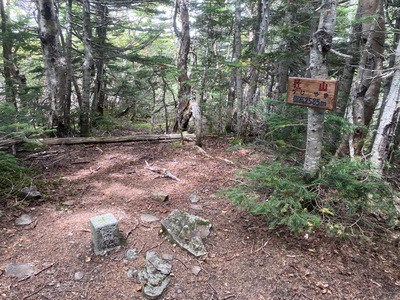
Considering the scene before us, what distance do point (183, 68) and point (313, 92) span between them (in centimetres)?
612

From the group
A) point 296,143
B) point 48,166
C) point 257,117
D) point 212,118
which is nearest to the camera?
point 296,143

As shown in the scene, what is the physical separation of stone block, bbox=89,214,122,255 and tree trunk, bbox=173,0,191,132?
514 centimetres

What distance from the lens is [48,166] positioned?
5.80 m

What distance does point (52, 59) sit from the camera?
675 centimetres

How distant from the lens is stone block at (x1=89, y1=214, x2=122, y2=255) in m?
3.06

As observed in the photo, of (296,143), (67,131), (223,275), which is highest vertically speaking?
(296,143)

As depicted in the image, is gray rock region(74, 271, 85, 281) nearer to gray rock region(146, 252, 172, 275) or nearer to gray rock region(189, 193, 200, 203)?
gray rock region(146, 252, 172, 275)

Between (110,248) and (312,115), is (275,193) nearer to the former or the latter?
(312,115)

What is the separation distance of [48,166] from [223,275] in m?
4.97

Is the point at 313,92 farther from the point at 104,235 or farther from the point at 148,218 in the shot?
the point at 104,235

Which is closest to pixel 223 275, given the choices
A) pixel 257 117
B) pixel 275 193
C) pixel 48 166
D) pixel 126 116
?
pixel 275 193

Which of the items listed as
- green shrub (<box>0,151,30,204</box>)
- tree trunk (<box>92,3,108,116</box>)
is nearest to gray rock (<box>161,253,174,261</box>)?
green shrub (<box>0,151,30,204</box>)

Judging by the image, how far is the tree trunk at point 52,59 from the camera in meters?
6.44

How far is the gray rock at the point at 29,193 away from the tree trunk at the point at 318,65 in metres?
4.46
